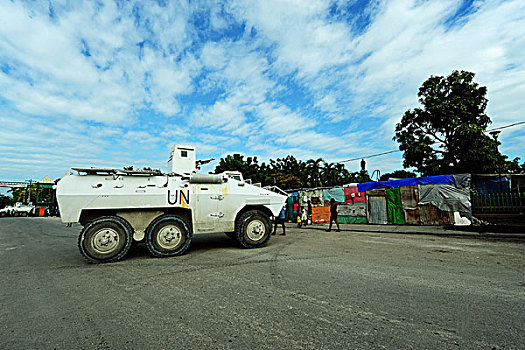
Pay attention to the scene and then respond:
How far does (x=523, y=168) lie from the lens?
26875mm

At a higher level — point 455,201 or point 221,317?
point 455,201

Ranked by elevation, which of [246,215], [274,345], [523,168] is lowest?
[274,345]

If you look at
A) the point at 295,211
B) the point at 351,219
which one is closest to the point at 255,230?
the point at 351,219

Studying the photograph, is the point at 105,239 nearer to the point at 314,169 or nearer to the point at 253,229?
the point at 253,229

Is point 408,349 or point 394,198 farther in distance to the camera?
point 394,198

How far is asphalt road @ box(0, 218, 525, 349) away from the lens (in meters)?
2.46

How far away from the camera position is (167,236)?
20.8 ft

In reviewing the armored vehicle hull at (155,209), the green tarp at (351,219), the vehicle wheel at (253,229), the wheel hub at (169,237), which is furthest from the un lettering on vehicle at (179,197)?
the green tarp at (351,219)

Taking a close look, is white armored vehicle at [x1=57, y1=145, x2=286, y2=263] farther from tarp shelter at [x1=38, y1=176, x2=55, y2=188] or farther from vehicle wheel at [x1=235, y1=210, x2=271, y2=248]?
tarp shelter at [x1=38, y1=176, x2=55, y2=188]

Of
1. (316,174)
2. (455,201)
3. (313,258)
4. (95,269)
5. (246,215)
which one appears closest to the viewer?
(95,269)

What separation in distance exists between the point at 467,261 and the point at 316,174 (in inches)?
1181

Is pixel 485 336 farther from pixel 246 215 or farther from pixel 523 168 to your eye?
pixel 523 168

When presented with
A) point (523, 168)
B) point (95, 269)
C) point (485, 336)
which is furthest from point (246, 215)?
point (523, 168)

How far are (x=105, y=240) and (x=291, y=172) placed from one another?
3080cm
